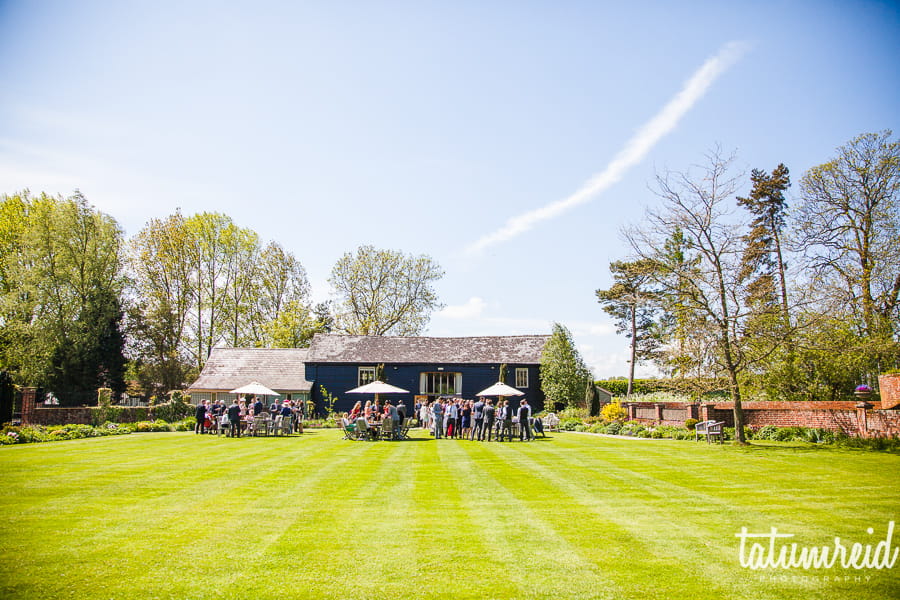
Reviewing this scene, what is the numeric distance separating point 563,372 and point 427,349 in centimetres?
943

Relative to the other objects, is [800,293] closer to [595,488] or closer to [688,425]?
[688,425]

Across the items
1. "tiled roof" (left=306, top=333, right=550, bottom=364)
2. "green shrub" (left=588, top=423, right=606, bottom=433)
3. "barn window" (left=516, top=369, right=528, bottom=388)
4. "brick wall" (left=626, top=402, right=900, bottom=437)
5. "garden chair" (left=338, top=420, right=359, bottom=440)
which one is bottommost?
"green shrub" (left=588, top=423, right=606, bottom=433)

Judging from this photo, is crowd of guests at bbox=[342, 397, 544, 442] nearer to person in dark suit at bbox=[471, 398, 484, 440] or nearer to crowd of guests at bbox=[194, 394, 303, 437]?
person in dark suit at bbox=[471, 398, 484, 440]

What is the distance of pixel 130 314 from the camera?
135ft

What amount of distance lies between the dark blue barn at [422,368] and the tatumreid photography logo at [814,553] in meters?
29.8

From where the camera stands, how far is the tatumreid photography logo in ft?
20.0

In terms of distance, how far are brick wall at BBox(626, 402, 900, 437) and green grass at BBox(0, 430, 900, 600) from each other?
345cm

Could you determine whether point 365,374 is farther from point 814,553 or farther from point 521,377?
point 814,553

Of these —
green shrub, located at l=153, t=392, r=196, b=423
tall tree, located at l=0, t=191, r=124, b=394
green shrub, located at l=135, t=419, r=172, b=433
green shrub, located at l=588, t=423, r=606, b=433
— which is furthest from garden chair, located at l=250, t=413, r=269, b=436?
tall tree, located at l=0, t=191, r=124, b=394

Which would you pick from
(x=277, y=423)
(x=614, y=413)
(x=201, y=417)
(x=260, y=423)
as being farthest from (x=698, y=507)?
(x=201, y=417)

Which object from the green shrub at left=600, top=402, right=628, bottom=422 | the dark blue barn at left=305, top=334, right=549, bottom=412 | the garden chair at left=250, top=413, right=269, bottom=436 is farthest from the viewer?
the dark blue barn at left=305, top=334, right=549, bottom=412

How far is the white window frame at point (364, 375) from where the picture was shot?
121 feet

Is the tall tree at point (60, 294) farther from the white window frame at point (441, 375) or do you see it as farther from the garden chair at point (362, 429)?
the garden chair at point (362, 429)

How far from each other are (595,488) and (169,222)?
3995cm
